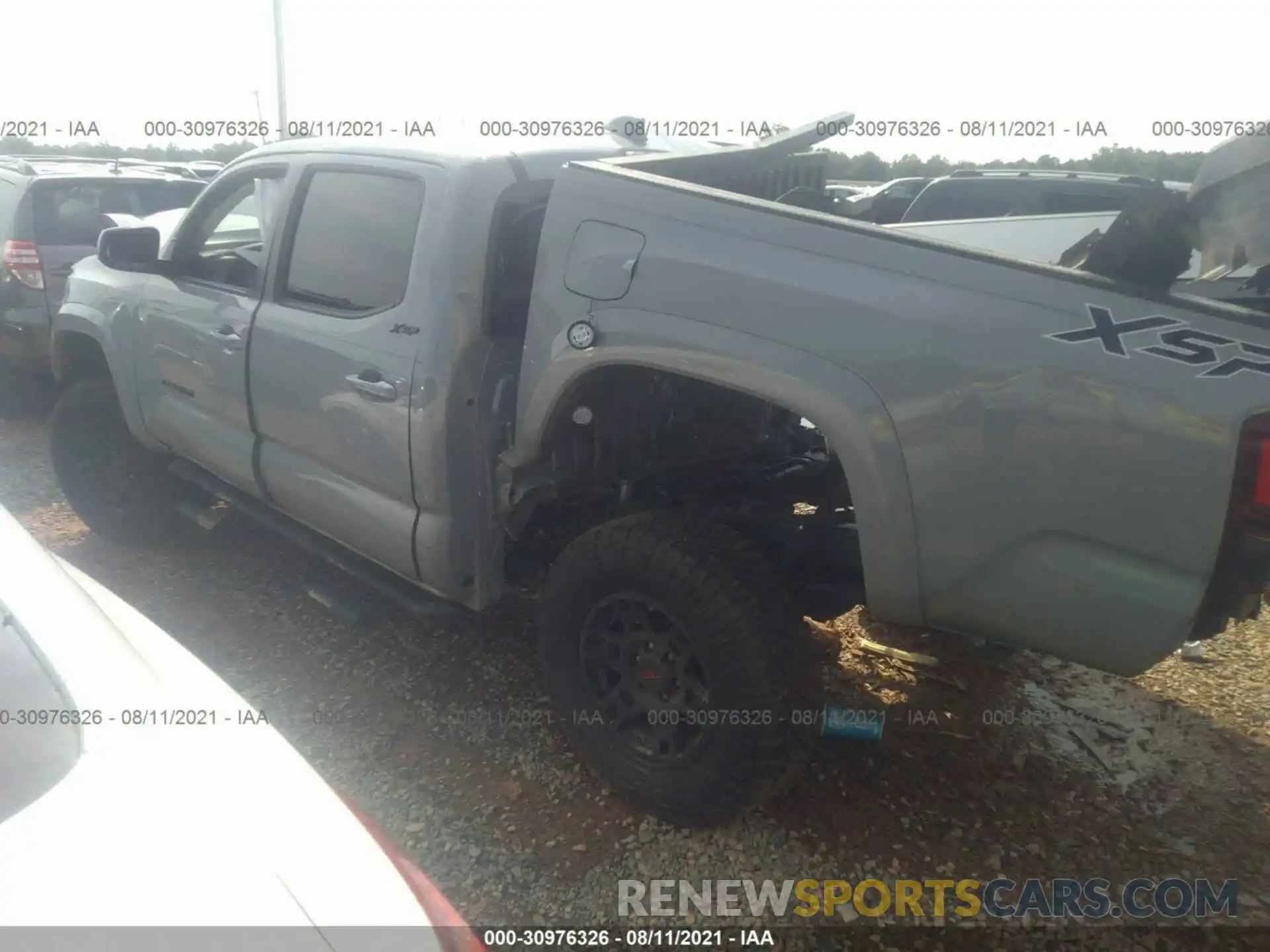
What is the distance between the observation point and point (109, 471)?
4660mm

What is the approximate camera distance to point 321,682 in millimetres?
3531

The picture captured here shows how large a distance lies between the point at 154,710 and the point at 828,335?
1574mm

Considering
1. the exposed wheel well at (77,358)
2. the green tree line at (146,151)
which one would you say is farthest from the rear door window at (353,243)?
the green tree line at (146,151)

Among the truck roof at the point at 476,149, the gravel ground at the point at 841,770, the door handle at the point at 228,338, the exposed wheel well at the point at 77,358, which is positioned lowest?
the gravel ground at the point at 841,770

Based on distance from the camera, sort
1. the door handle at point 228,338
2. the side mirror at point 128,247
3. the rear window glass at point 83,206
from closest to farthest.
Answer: the door handle at point 228,338, the side mirror at point 128,247, the rear window glass at point 83,206

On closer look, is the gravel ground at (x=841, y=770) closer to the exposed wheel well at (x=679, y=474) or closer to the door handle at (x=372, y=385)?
the exposed wheel well at (x=679, y=474)

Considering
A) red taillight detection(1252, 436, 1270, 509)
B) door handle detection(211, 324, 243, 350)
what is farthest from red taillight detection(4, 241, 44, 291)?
red taillight detection(1252, 436, 1270, 509)

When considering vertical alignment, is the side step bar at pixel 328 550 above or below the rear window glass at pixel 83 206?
below

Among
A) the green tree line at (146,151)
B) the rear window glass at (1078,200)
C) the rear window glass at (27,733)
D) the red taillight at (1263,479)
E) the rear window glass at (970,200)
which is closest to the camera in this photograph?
the rear window glass at (27,733)

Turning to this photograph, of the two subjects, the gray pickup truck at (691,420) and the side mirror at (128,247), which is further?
the side mirror at (128,247)

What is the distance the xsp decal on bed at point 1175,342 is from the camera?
1.83 metres

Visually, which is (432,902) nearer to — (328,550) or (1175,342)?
(1175,342)

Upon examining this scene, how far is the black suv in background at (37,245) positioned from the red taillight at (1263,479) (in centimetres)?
649

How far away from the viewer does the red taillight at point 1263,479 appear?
1820 millimetres
